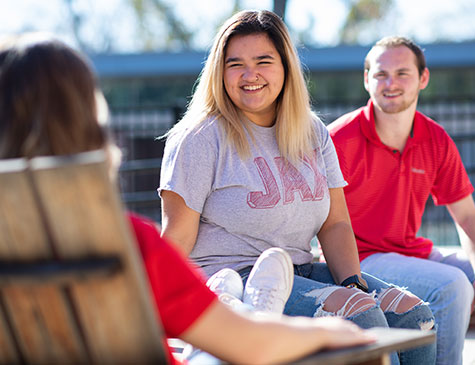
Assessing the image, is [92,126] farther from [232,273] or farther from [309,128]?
[309,128]

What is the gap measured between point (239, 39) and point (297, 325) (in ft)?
5.22

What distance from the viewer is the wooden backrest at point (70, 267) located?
47.4 inches

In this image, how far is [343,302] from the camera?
94.1 inches

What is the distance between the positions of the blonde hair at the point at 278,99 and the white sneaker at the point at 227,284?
61cm

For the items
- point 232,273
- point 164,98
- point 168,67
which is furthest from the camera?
point 164,98

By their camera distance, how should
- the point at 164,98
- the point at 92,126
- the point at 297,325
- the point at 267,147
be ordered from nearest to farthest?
the point at 92,126 < the point at 297,325 < the point at 267,147 < the point at 164,98

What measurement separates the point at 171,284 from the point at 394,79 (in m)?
2.61

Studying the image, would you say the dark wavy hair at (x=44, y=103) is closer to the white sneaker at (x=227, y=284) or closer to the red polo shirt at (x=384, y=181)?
the white sneaker at (x=227, y=284)

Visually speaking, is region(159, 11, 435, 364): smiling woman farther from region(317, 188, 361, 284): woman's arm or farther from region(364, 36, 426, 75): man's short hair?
region(364, 36, 426, 75): man's short hair

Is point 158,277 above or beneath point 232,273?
above

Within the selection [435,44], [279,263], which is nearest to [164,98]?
[435,44]

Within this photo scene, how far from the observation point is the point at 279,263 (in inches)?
85.0

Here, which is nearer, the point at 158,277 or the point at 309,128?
the point at 158,277

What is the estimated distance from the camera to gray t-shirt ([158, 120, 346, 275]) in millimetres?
2604
